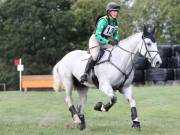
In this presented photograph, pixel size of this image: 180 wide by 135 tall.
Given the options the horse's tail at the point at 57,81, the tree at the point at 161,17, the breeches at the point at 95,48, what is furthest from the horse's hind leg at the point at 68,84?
the tree at the point at 161,17

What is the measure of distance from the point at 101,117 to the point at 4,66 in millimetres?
56566

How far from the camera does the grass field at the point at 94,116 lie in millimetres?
11508

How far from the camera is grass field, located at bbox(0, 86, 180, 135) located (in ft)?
37.8

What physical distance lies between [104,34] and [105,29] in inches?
4.8

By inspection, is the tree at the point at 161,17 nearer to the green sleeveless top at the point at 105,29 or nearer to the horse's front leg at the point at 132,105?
the green sleeveless top at the point at 105,29

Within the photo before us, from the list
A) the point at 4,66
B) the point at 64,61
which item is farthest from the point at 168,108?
the point at 4,66

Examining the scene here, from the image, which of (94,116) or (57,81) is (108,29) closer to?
(57,81)

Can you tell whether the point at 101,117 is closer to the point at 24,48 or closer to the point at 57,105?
the point at 57,105

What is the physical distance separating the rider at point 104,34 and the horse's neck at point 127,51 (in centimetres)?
27

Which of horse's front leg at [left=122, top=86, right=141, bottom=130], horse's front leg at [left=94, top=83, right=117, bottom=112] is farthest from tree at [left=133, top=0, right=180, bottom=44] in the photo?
horse's front leg at [left=94, top=83, right=117, bottom=112]

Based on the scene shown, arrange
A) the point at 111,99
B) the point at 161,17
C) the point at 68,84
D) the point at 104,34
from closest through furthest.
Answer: the point at 111,99, the point at 104,34, the point at 68,84, the point at 161,17

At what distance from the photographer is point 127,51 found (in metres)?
11.8

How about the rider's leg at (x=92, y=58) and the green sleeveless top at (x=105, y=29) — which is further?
the rider's leg at (x=92, y=58)

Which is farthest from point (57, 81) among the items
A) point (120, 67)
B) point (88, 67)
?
point (120, 67)
